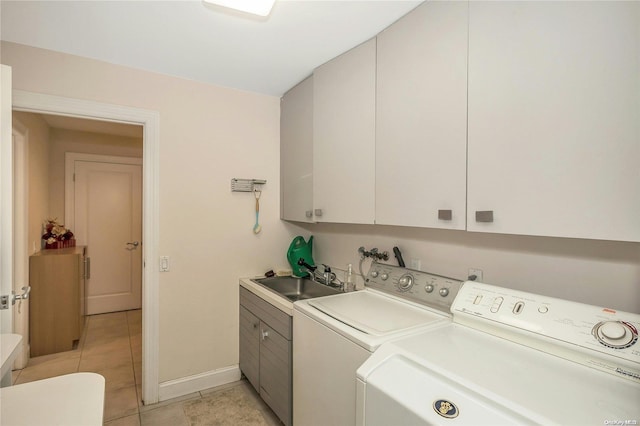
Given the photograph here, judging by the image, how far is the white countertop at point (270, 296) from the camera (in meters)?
1.84

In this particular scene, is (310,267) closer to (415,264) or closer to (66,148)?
(415,264)

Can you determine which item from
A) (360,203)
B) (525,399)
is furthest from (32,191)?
(525,399)

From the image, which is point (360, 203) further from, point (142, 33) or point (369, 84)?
point (142, 33)

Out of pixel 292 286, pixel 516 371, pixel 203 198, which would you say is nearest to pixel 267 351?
pixel 292 286

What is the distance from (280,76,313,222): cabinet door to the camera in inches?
90.3

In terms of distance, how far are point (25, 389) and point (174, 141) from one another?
1.71 metres

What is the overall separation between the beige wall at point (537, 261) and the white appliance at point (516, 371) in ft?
0.63

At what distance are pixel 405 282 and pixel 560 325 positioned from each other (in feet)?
2.56

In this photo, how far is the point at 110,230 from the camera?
13.9 feet

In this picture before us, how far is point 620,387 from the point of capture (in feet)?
2.89

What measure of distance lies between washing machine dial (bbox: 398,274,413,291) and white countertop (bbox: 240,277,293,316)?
0.62 m

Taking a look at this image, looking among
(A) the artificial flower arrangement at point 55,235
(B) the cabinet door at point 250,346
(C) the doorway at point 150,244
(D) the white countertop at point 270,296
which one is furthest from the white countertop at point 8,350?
(A) the artificial flower arrangement at point 55,235

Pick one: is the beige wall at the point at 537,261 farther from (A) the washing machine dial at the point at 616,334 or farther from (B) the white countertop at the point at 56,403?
(B) the white countertop at the point at 56,403

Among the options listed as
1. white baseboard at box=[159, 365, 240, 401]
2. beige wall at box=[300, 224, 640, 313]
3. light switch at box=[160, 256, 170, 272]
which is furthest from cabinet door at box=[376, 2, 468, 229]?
white baseboard at box=[159, 365, 240, 401]
